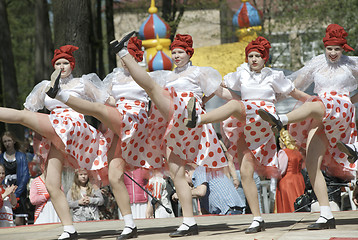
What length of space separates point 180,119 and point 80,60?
441 cm

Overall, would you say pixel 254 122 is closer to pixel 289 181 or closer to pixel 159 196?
pixel 159 196

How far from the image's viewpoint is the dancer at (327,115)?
606cm

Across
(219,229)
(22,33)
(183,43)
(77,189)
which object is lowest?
(219,229)

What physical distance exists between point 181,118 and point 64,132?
1171mm

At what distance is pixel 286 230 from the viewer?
617 centimetres

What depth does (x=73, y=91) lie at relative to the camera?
6.48 m

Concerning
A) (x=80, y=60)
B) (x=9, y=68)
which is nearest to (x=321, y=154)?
(x=80, y=60)

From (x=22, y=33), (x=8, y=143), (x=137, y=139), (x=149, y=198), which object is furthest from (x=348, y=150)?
(x=22, y=33)

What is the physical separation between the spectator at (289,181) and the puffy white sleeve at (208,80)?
11.1 feet

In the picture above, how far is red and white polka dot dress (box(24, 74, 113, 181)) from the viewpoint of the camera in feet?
20.8

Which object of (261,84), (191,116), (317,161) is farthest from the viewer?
(261,84)

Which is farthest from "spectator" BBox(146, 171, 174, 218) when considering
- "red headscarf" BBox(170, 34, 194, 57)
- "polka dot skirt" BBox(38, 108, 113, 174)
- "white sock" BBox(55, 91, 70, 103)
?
"white sock" BBox(55, 91, 70, 103)

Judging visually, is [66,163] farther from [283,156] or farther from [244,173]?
[283,156]

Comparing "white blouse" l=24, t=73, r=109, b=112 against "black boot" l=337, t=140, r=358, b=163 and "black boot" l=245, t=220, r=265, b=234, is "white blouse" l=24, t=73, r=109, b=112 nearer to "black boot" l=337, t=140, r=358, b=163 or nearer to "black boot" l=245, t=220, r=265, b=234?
"black boot" l=245, t=220, r=265, b=234
